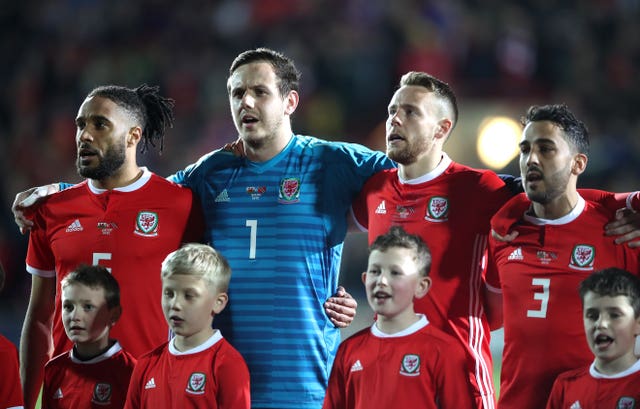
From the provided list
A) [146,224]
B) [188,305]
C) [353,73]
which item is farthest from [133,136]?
[353,73]

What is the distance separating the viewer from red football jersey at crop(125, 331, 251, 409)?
4.32m

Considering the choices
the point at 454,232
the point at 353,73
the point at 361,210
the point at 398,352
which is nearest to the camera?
the point at 398,352

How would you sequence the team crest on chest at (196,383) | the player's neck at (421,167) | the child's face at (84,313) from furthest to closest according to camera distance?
the player's neck at (421,167)
the child's face at (84,313)
the team crest on chest at (196,383)

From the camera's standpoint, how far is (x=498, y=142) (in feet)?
36.7

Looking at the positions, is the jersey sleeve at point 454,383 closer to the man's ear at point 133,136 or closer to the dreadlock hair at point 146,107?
the man's ear at point 133,136

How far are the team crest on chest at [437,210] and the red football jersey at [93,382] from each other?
1.49 m

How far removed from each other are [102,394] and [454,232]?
1725 mm

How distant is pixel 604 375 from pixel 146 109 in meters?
2.61

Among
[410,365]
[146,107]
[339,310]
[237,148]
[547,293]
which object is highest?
[146,107]

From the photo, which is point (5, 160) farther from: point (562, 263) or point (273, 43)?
point (562, 263)

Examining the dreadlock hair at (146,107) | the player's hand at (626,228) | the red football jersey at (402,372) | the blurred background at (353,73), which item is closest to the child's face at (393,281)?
the red football jersey at (402,372)

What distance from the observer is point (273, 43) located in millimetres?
13078

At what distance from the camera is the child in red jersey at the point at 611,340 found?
13.0 feet

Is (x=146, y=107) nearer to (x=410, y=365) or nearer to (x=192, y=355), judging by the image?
(x=192, y=355)
